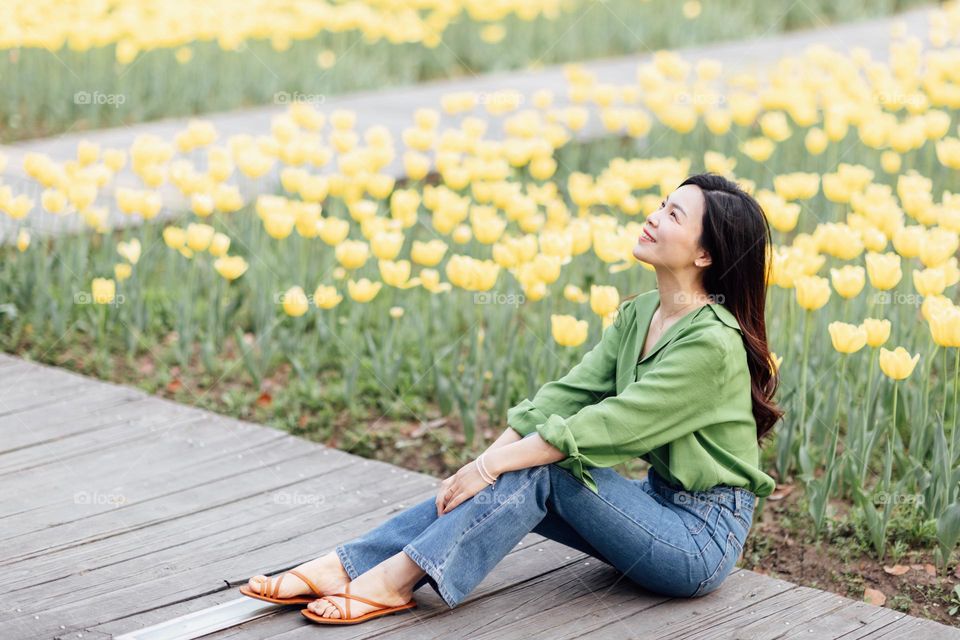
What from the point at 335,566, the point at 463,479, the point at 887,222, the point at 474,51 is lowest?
the point at 335,566

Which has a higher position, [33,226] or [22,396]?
[33,226]

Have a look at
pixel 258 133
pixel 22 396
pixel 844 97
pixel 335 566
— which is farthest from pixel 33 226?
pixel 844 97

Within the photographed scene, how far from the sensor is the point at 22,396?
3.87 meters

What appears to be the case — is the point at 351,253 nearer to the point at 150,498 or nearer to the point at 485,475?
the point at 150,498

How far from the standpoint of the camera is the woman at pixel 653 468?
2564mm

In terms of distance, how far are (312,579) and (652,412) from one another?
0.77 m

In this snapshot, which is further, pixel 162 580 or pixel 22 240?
pixel 22 240

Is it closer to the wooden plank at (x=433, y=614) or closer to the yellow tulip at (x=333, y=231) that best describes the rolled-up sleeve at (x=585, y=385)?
the wooden plank at (x=433, y=614)

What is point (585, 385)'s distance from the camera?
2844mm

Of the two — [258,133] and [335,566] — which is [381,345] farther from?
[258,133]

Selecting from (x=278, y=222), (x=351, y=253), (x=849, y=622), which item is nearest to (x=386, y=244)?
(x=351, y=253)

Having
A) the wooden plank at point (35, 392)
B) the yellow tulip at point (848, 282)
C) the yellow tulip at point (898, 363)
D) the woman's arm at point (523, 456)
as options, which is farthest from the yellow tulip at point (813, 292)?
the wooden plank at point (35, 392)

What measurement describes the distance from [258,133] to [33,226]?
2187mm

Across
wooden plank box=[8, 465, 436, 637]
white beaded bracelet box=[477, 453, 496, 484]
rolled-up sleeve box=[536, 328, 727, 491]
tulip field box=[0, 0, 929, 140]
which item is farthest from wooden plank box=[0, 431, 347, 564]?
tulip field box=[0, 0, 929, 140]
